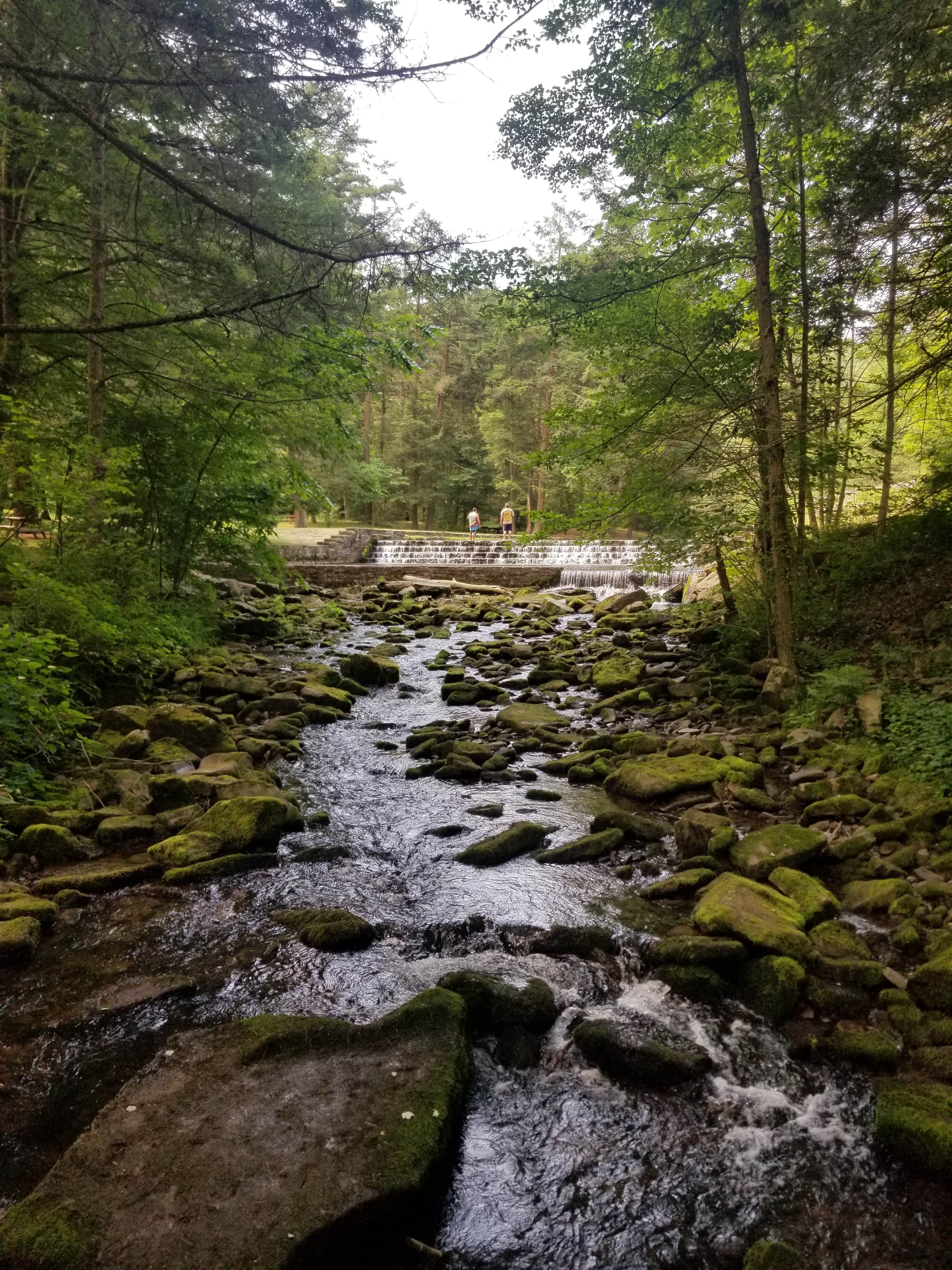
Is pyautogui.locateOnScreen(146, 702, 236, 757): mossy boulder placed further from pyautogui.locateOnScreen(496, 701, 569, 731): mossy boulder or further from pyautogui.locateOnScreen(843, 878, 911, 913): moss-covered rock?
pyautogui.locateOnScreen(843, 878, 911, 913): moss-covered rock

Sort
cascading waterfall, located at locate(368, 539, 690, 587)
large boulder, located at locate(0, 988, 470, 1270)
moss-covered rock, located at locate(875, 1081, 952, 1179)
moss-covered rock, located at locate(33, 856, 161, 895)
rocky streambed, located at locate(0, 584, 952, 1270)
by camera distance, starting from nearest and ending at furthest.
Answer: large boulder, located at locate(0, 988, 470, 1270)
rocky streambed, located at locate(0, 584, 952, 1270)
moss-covered rock, located at locate(875, 1081, 952, 1179)
moss-covered rock, located at locate(33, 856, 161, 895)
cascading waterfall, located at locate(368, 539, 690, 587)

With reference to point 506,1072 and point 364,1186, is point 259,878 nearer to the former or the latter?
point 506,1072

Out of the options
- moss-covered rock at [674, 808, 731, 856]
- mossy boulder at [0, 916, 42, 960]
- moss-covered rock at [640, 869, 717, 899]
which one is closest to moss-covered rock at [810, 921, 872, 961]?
moss-covered rock at [640, 869, 717, 899]

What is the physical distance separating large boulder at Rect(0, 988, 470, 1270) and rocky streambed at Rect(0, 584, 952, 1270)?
12 mm

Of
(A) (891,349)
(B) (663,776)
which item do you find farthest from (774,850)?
(A) (891,349)

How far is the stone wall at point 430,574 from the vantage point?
79.8 feet

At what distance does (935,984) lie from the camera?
3.51 meters

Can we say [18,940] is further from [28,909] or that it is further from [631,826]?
[631,826]

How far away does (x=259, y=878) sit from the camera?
5207mm

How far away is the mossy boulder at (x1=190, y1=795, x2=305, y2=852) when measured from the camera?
5.59m

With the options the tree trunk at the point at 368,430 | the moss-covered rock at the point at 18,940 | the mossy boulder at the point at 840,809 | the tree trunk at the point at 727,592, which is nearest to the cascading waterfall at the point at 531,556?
the tree trunk at the point at 368,430

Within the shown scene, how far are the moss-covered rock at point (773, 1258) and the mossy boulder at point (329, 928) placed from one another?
2.68m

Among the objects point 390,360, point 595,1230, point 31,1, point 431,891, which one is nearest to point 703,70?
point 390,360

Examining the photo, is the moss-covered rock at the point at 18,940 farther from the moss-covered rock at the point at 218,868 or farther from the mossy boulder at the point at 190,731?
the mossy boulder at the point at 190,731
